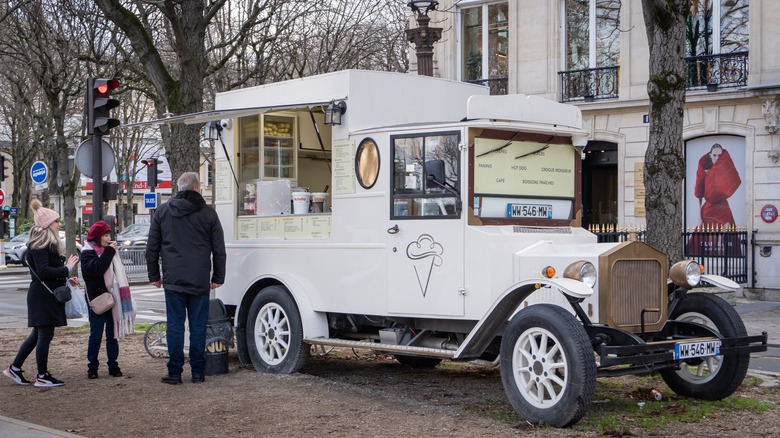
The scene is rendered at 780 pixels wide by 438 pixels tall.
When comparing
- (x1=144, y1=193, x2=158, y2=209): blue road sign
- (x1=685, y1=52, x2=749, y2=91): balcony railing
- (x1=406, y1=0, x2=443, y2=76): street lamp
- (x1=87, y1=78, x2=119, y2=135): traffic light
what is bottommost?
(x1=144, y1=193, x2=158, y2=209): blue road sign

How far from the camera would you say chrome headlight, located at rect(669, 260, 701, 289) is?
803 centimetres

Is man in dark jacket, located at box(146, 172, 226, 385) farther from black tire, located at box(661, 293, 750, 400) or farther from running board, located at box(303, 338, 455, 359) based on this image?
black tire, located at box(661, 293, 750, 400)

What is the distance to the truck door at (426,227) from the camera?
8430mm

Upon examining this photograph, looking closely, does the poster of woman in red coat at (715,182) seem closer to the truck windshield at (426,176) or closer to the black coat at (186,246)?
the truck windshield at (426,176)

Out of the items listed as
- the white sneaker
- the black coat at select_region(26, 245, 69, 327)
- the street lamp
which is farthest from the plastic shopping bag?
the street lamp

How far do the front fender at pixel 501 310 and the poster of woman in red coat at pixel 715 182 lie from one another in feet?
46.8

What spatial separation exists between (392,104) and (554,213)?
1.92 meters

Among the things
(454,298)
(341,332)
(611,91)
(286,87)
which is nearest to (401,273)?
(454,298)

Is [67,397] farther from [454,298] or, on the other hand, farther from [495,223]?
[495,223]

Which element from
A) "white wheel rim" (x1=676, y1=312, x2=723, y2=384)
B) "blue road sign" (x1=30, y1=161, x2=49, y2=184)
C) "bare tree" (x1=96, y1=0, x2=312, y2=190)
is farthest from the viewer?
"blue road sign" (x1=30, y1=161, x2=49, y2=184)

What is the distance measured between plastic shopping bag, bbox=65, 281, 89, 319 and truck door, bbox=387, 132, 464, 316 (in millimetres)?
3318

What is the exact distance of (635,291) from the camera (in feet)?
25.2

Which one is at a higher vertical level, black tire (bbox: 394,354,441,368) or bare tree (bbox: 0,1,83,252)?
bare tree (bbox: 0,1,83,252)

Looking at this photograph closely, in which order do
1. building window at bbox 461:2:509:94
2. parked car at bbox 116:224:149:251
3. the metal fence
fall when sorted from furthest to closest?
parked car at bbox 116:224:149:251 → building window at bbox 461:2:509:94 → the metal fence
